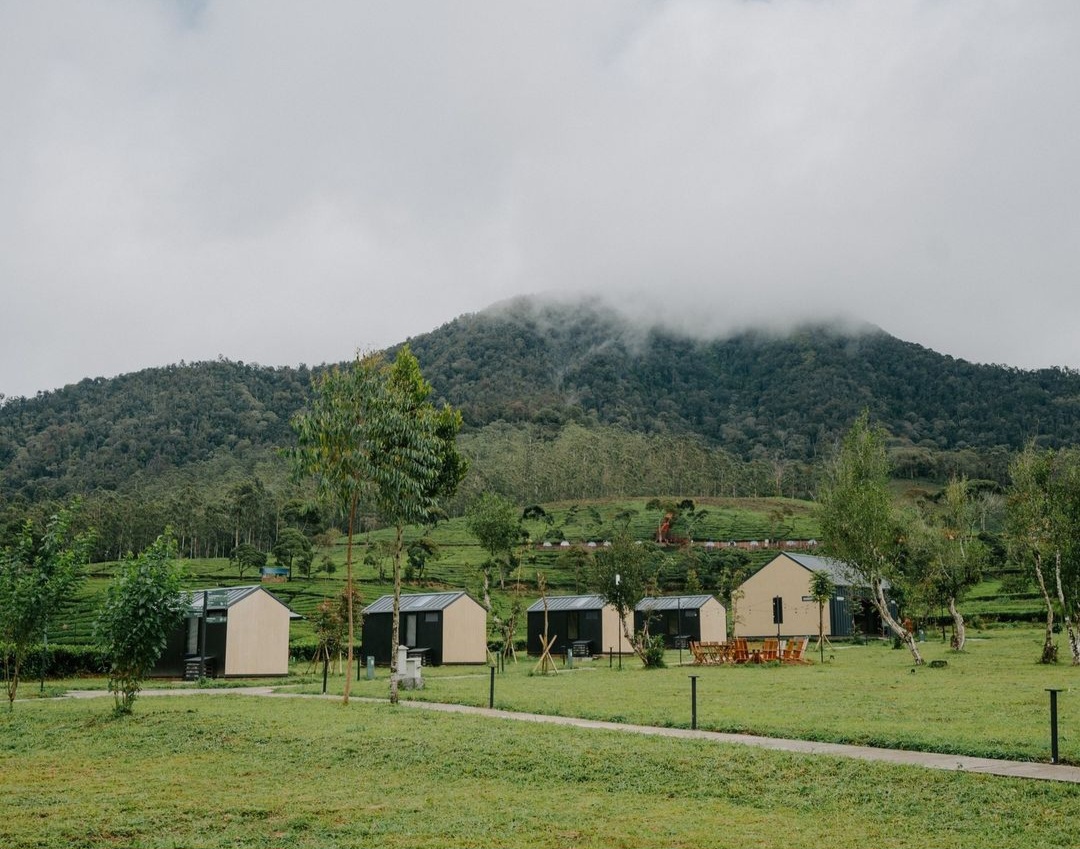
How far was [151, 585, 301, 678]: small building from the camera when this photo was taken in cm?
3484

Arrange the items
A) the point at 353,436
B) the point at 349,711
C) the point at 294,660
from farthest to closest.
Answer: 1. the point at 294,660
2. the point at 353,436
3. the point at 349,711

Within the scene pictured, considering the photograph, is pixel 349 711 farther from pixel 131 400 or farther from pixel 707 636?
pixel 131 400

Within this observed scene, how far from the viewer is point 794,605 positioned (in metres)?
56.5

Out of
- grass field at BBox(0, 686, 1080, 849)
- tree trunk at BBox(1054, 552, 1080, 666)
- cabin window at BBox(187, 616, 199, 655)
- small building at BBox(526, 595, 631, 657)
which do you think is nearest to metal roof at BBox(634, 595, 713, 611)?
small building at BBox(526, 595, 631, 657)

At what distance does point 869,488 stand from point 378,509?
19432mm

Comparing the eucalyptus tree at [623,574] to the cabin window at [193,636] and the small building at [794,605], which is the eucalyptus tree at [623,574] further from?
the small building at [794,605]

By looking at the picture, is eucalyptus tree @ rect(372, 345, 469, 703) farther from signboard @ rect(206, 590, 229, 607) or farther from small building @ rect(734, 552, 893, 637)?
small building @ rect(734, 552, 893, 637)

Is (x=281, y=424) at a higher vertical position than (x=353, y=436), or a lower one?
higher

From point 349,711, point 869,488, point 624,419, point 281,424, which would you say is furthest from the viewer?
point 624,419

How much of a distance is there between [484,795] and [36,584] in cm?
1501

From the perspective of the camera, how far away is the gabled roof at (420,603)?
4300 centimetres

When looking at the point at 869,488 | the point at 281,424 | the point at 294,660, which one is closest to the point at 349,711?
the point at 869,488

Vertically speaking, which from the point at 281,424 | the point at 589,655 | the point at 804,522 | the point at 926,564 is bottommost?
the point at 589,655

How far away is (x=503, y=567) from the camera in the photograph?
7225 cm
